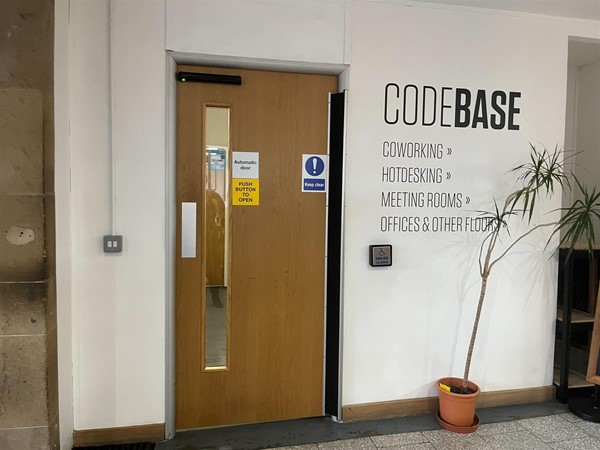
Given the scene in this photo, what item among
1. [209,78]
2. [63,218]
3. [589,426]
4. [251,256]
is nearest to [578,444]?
[589,426]

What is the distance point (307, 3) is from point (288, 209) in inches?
46.0

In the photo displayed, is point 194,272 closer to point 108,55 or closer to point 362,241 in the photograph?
point 362,241

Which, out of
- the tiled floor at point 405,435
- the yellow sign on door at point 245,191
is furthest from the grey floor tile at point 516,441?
the yellow sign on door at point 245,191

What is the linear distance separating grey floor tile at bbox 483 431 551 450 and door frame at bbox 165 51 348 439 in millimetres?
1819

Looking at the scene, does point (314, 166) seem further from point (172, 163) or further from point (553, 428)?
point (553, 428)

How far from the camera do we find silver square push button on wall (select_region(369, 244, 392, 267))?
7.82 ft

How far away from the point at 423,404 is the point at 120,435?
1806 mm

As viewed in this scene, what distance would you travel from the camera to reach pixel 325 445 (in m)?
2.22

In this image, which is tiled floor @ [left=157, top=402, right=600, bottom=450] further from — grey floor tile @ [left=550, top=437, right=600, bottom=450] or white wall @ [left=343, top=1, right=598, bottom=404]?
white wall @ [left=343, top=1, right=598, bottom=404]

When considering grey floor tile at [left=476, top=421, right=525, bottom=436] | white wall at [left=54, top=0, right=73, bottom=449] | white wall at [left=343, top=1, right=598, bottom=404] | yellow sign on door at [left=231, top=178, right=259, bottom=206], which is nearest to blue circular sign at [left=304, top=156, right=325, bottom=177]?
white wall at [left=343, top=1, right=598, bottom=404]

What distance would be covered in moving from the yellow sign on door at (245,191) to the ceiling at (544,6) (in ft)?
4.91

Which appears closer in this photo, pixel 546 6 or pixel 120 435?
pixel 120 435

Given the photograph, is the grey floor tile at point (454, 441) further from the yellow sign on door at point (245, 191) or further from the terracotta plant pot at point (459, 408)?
the yellow sign on door at point (245, 191)

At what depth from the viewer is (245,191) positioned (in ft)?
7.64
